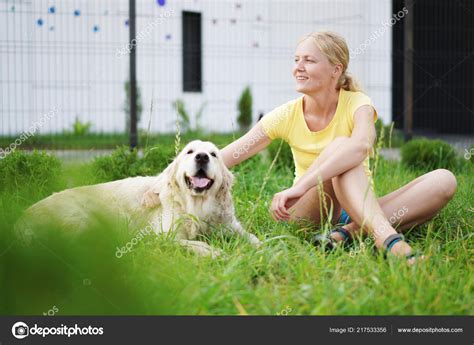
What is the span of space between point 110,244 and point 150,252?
6.36 feet

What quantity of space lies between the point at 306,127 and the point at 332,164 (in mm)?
499

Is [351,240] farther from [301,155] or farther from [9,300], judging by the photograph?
[9,300]

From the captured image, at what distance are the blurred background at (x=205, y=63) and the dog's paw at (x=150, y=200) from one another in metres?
4.37

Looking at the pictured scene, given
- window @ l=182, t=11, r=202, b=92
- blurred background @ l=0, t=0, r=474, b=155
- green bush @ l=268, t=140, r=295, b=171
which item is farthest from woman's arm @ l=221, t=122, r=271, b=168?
window @ l=182, t=11, r=202, b=92

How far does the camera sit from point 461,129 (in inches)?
426

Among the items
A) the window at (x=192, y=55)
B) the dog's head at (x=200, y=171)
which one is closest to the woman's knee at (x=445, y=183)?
the dog's head at (x=200, y=171)

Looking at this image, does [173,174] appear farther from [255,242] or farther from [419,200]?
[419,200]

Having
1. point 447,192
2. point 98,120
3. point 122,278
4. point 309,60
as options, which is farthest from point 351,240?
point 98,120

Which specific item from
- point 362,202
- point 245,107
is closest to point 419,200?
point 362,202

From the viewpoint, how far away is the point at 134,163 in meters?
4.52

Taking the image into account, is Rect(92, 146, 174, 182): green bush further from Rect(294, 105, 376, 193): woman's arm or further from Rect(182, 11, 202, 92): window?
Rect(182, 11, 202, 92): window

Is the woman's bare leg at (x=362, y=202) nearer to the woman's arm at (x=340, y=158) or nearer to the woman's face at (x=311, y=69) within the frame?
the woman's arm at (x=340, y=158)

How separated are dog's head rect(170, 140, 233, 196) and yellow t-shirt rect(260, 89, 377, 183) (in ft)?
1.29

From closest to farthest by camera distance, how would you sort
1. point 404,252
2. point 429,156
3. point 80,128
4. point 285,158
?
point 404,252
point 285,158
point 429,156
point 80,128
